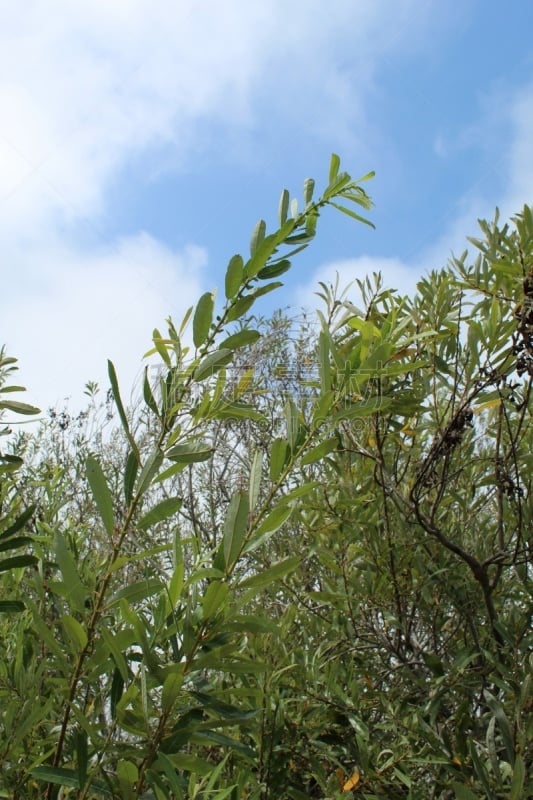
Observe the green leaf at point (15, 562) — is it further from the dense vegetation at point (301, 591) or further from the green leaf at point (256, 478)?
the green leaf at point (256, 478)

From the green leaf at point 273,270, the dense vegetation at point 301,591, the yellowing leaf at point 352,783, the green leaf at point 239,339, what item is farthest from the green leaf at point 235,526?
the yellowing leaf at point 352,783

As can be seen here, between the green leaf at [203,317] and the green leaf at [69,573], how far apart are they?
0.30m

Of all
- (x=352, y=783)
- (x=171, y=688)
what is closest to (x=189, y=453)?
(x=171, y=688)

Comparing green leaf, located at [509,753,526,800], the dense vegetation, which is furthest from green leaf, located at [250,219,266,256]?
green leaf, located at [509,753,526,800]

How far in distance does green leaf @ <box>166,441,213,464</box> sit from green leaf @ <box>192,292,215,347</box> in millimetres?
146

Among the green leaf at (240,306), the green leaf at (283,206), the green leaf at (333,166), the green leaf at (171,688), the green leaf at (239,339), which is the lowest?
the green leaf at (171,688)

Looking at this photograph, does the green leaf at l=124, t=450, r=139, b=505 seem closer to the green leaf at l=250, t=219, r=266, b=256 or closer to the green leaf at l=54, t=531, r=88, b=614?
the green leaf at l=54, t=531, r=88, b=614

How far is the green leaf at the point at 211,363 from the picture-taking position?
0.88 meters

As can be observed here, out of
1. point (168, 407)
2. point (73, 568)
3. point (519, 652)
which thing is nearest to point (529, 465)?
point (519, 652)

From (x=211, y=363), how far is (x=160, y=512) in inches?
7.5

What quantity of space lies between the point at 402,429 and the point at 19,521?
3.96ft

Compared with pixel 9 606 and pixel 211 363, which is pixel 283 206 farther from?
pixel 9 606

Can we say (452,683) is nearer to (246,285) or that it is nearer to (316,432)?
(316,432)

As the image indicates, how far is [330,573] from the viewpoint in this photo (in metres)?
2.06
